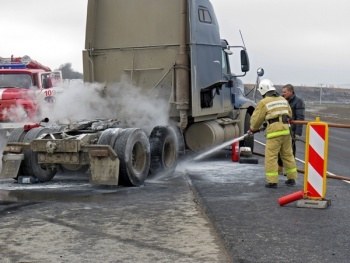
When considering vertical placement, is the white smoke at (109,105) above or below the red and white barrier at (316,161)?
above

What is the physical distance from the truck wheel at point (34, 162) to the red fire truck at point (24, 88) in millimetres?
3202

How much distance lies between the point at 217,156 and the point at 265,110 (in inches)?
204

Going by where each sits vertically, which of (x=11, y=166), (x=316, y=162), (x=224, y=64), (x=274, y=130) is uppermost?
(x=224, y=64)

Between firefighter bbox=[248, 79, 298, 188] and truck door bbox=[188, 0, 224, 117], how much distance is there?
245 cm

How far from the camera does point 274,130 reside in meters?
8.58

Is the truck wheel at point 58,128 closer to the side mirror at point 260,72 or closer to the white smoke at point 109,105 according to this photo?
the white smoke at point 109,105

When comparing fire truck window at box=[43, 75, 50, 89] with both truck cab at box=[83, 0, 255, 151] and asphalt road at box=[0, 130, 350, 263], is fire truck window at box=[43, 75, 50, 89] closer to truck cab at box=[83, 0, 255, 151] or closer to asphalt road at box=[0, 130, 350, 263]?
truck cab at box=[83, 0, 255, 151]

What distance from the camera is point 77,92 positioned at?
36.1ft

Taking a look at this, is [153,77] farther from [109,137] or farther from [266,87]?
[266,87]

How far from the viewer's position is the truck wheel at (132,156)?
28.3 feet

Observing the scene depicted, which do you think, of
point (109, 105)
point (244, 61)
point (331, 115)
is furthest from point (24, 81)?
point (331, 115)

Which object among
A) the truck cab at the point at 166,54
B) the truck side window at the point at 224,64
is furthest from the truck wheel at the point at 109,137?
the truck side window at the point at 224,64

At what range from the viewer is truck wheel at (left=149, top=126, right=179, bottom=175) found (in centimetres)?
1005

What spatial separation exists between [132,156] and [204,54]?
11.6ft
